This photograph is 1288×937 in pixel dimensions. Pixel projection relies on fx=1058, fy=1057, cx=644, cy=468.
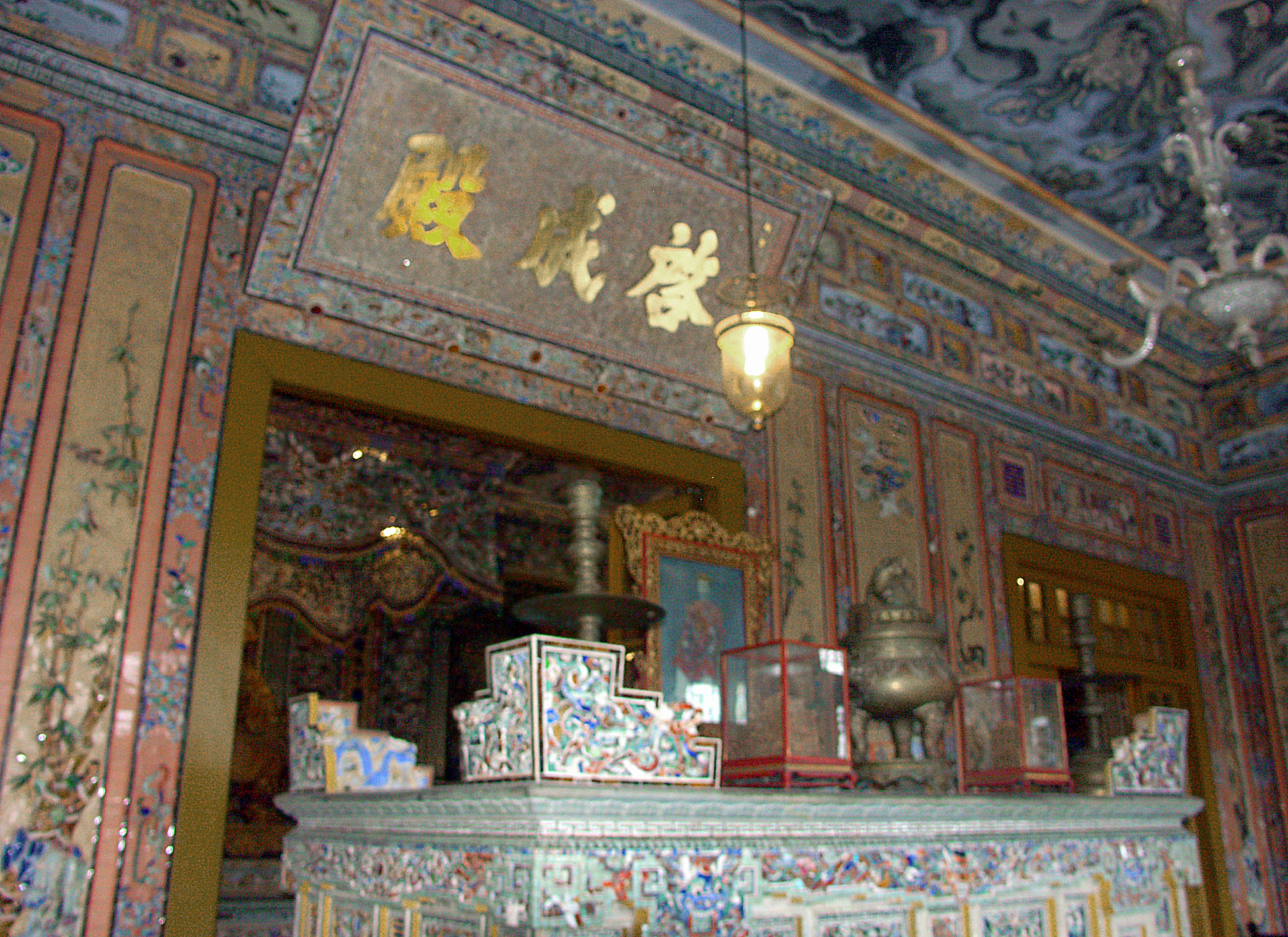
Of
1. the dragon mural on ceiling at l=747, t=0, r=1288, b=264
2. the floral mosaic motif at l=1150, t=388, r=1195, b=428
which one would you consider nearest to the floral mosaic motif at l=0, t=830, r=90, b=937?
the dragon mural on ceiling at l=747, t=0, r=1288, b=264

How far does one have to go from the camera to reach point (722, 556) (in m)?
4.47

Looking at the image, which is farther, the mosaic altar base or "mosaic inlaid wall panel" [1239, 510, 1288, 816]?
"mosaic inlaid wall panel" [1239, 510, 1288, 816]

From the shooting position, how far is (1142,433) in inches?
289

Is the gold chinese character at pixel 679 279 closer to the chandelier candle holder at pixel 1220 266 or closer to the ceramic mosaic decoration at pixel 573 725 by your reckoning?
the chandelier candle holder at pixel 1220 266

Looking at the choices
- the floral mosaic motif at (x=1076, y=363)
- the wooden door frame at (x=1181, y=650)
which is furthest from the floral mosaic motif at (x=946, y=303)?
the wooden door frame at (x=1181, y=650)

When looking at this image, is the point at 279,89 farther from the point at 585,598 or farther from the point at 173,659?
the point at 585,598

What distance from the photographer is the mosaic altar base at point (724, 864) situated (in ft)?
7.41

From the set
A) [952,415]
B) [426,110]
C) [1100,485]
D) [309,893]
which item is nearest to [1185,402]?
[1100,485]

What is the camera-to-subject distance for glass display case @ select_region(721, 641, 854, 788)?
10.2 feet

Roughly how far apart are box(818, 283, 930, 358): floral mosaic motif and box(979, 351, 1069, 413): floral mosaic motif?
0.54 metres

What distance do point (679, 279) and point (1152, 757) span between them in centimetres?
270

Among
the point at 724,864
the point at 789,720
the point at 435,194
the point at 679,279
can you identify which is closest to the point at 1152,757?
the point at 789,720

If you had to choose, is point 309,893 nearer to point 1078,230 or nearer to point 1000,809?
point 1000,809

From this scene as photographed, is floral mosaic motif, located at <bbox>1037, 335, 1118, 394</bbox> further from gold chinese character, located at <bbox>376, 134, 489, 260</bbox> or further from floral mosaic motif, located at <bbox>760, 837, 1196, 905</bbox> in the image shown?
gold chinese character, located at <bbox>376, 134, 489, 260</bbox>
